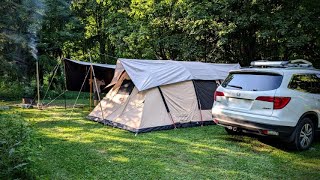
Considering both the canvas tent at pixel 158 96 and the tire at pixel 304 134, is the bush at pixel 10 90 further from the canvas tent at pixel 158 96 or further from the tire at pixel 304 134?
the tire at pixel 304 134

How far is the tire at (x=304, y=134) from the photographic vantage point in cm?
559

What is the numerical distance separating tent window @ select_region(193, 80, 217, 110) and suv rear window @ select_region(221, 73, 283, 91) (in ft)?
7.02

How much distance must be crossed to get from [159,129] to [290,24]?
258 inches

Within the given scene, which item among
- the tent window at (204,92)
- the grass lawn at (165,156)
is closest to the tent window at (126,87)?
the grass lawn at (165,156)

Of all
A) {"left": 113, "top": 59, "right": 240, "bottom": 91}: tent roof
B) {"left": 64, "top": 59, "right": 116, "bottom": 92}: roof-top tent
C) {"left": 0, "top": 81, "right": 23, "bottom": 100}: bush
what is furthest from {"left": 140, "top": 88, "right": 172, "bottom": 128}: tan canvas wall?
{"left": 0, "top": 81, "right": 23, "bottom": 100}: bush

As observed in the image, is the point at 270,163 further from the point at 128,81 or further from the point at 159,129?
the point at 128,81

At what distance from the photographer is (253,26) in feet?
40.3

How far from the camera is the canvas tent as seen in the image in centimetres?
750

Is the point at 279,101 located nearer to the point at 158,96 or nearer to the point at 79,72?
the point at 158,96

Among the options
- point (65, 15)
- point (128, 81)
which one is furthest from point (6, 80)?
point (128, 81)

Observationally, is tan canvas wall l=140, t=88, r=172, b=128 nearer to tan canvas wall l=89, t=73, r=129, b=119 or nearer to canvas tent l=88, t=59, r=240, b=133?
canvas tent l=88, t=59, r=240, b=133

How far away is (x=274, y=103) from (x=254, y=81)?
2.05 feet

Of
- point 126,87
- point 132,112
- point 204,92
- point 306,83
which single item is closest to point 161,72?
point 126,87

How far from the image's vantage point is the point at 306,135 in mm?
5809
